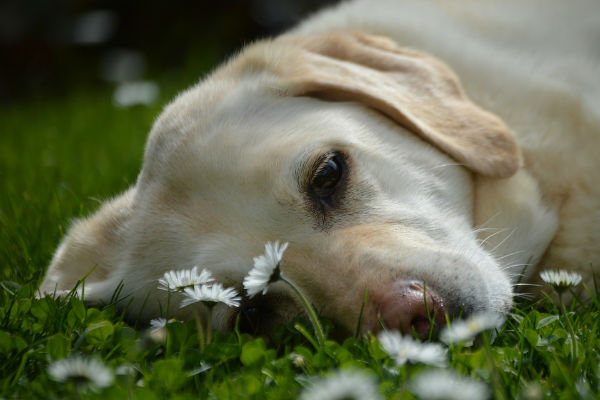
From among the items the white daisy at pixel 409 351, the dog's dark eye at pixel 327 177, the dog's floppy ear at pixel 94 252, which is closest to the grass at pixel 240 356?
the white daisy at pixel 409 351

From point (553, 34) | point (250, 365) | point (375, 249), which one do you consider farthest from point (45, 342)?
point (553, 34)

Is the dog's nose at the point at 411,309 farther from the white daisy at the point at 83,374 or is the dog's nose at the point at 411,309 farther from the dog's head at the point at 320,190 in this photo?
the white daisy at the point at 83,374

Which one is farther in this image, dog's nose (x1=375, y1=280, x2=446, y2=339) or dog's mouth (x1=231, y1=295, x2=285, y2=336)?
dog's mouth (x1=231, y1=295, x2=285, y2=336)

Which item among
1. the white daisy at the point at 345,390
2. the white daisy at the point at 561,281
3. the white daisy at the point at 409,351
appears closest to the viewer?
the white daisy at the point at 345,390

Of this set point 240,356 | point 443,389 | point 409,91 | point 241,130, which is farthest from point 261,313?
point 409,91

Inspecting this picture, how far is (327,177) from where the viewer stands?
8.03 feet

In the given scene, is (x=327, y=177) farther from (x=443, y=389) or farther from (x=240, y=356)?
(x=443, y=389)

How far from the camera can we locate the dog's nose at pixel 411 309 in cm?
190

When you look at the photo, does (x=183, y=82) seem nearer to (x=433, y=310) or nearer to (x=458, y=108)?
(x=458, y=108)

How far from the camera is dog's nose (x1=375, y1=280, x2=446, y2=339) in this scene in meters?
1.90

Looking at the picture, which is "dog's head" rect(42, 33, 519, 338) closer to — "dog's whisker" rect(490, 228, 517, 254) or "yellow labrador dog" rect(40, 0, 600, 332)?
"yellow labrador dog" rect(40, 0, 600, 332)

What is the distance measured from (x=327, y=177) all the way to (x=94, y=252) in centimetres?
110

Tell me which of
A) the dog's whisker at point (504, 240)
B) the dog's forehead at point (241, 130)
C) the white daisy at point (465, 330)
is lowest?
the dog's whisker at point (504, 240)

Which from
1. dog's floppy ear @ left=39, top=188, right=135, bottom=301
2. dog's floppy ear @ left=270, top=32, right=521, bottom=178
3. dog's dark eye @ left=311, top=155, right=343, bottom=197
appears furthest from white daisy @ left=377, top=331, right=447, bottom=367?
dog's floppy ear @ left=39, top=188, right=135, bottom=301
